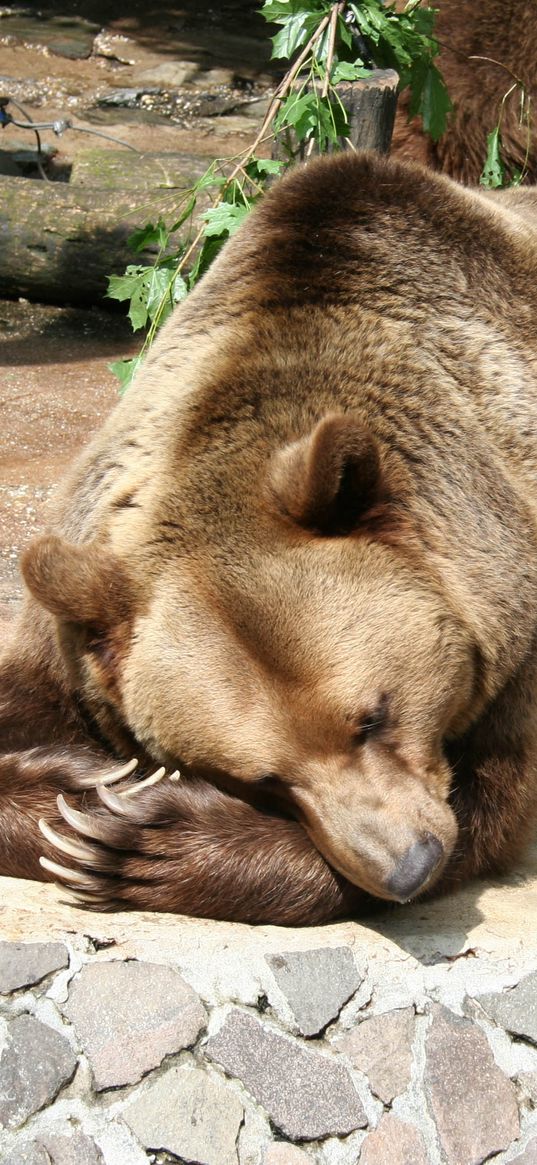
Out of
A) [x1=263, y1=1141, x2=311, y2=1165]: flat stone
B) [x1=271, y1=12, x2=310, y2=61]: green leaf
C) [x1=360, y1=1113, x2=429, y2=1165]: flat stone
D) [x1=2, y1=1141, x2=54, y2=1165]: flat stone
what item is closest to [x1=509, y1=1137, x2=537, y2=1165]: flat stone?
[x1=360, y1=1113, x2=429, y2=1165]: flat stone

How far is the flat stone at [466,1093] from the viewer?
9.93 feet

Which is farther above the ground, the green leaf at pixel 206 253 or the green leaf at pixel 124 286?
the green leaf at pixel 206 253

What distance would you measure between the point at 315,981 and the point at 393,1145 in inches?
17.1

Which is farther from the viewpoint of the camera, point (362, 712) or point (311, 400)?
point (311, 400)

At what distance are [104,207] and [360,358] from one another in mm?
6150

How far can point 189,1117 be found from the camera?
2.97 meters

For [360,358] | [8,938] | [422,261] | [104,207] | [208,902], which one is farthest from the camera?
[104,207]

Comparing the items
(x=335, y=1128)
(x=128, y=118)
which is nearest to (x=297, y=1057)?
(x=335, y=1128)

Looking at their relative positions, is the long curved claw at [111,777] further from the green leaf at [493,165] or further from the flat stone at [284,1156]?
the green leaf at [493,165]

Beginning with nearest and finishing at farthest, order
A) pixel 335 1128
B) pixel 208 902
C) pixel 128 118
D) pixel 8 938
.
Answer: pixel 335 1128 < pixel 8 938 < pixel 208 902 < pixel 128 118

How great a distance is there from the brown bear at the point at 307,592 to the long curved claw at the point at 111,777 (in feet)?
0.07

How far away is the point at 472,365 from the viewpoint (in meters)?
3.95

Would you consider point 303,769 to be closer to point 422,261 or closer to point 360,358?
point 360,358

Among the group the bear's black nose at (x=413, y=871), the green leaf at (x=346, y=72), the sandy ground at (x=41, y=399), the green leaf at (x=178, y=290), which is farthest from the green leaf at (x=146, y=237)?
the bear's black nose at (x=413, y=871)
